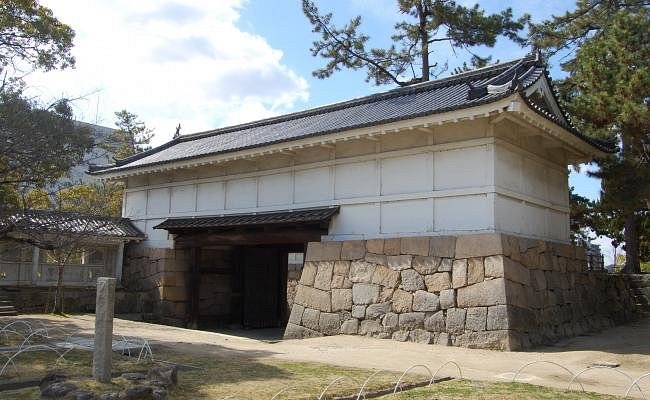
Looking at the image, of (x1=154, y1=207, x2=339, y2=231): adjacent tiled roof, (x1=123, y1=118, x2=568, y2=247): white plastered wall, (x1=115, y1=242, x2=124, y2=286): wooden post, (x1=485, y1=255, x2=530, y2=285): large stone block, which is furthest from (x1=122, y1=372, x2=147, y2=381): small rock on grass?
(x1=115, y1=242, x2=124, y2=286): wooden post


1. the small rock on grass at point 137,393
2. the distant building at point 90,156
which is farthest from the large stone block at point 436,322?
the distant building at point 90,156

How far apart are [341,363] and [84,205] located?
742 inches

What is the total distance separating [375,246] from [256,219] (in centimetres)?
373

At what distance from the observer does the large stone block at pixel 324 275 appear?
13.9m

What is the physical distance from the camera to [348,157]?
14352 mm

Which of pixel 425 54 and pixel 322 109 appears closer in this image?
pixel 322 109

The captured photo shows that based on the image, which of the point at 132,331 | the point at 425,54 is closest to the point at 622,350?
the point at 132,331

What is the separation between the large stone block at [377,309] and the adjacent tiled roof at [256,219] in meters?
2.41

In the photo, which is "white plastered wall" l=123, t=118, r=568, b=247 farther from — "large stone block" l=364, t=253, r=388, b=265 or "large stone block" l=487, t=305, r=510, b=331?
"large stone block" l=487, t=305, r=510, b=331

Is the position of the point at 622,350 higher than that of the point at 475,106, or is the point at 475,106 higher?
the point at 475,106

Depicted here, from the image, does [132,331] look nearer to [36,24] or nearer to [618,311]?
[36,24]

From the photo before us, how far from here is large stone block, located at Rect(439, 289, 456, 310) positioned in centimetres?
1196

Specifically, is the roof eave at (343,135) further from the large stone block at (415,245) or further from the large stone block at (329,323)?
the large stone block at (329,323)

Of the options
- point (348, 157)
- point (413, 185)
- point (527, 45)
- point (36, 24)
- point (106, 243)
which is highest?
point (527, 45)
